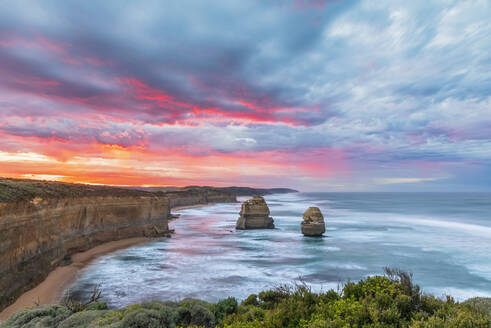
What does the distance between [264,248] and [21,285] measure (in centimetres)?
2246

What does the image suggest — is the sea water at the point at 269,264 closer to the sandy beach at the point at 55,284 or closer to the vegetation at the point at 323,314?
→ the sandy beach at the point at 55,284

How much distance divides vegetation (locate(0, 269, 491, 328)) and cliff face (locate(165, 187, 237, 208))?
81511 millimetres

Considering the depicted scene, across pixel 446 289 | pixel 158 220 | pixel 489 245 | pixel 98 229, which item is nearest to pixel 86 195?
pixel 98 229

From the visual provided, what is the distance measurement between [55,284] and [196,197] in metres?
93.2

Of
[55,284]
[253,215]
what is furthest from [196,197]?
[55,284]

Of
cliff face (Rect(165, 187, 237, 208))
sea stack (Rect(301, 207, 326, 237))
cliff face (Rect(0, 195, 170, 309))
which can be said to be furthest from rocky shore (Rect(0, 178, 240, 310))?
cliff face (Rect(165, 187, 237, 208))

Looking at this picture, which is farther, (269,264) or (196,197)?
(196,197)

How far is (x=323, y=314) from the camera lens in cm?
719

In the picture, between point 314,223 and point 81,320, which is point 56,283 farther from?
point 314,223

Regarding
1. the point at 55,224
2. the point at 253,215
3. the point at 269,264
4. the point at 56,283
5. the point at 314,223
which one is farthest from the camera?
the point at 253,215

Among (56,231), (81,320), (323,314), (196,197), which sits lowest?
(196,197)

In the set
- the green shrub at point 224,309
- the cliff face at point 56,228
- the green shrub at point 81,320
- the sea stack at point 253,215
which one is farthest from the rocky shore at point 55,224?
the green shrub at point 224,309

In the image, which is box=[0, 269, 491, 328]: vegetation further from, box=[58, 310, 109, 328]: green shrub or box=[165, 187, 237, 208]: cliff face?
box=[165, 187, 237, 208]: cliff face

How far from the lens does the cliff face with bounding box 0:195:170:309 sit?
15.8m
